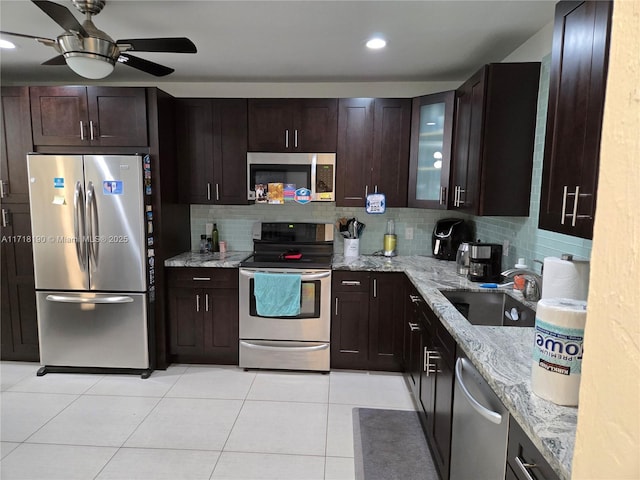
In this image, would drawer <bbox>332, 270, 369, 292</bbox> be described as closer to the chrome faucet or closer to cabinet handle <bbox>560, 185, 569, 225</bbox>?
the chrome faucet

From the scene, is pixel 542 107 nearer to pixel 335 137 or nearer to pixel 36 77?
pixel 335 137

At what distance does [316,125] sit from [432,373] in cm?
220

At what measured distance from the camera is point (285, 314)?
10.1 ft

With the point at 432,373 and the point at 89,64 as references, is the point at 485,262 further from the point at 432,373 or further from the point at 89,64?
the point at 89,64

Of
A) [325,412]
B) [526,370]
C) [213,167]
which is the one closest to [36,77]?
[213,167]

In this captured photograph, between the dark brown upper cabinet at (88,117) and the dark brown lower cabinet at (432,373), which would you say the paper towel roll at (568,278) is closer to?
the dark brown lower cabinet at (432,373)

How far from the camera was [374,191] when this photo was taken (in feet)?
11.0

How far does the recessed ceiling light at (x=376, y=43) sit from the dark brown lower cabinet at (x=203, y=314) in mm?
1986

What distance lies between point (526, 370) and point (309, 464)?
1.38 meters

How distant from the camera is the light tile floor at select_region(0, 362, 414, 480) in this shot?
6.79ft

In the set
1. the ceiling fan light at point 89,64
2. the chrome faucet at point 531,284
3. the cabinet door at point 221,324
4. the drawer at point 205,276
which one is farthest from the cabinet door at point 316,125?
the chrome faucet at point 531,284

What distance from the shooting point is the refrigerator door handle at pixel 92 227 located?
2.93 meters

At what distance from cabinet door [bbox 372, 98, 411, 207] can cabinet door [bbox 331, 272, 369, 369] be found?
0.79 m

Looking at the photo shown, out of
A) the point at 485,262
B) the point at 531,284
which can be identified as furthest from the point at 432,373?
the point at 485,262
